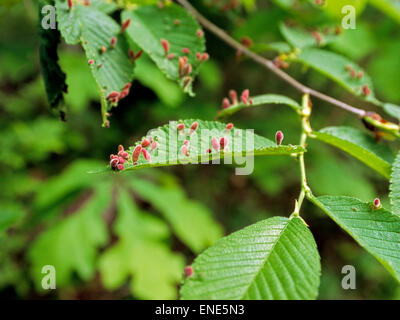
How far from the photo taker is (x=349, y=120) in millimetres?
Answer: 4215

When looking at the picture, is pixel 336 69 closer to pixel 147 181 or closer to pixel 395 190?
pixel 395 190

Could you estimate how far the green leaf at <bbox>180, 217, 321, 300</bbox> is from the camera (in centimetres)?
63

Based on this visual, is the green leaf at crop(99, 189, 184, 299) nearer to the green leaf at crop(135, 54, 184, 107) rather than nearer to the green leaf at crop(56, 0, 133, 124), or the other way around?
the green leaf at crop(135, 54, 184, 107)

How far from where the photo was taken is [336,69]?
132 centimetres

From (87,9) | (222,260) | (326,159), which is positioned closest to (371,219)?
(222,260)

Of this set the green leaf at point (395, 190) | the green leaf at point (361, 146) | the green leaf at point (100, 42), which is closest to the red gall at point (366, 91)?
the green leaf at point (361, 146)

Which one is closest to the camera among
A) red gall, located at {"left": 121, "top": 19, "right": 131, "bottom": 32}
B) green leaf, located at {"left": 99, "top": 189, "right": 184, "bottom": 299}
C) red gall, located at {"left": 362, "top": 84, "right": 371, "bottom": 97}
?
red gall, located at {"left": 121, "top": 19, "right": 131, "bottom": 32}

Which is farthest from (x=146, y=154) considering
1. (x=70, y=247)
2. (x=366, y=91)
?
(x=70, y=247)

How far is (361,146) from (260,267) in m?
0.49

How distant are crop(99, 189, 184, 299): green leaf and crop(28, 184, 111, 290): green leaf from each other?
0.33 feet

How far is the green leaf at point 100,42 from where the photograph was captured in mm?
904

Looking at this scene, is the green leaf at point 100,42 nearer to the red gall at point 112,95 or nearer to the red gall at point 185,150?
the red gall at point 112,95

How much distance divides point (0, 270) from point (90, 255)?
0.80 m

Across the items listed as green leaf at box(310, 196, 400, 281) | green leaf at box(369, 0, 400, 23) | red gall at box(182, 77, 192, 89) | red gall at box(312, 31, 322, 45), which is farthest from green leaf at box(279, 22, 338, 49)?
green leaf at box(310, 196, 400, 281)
